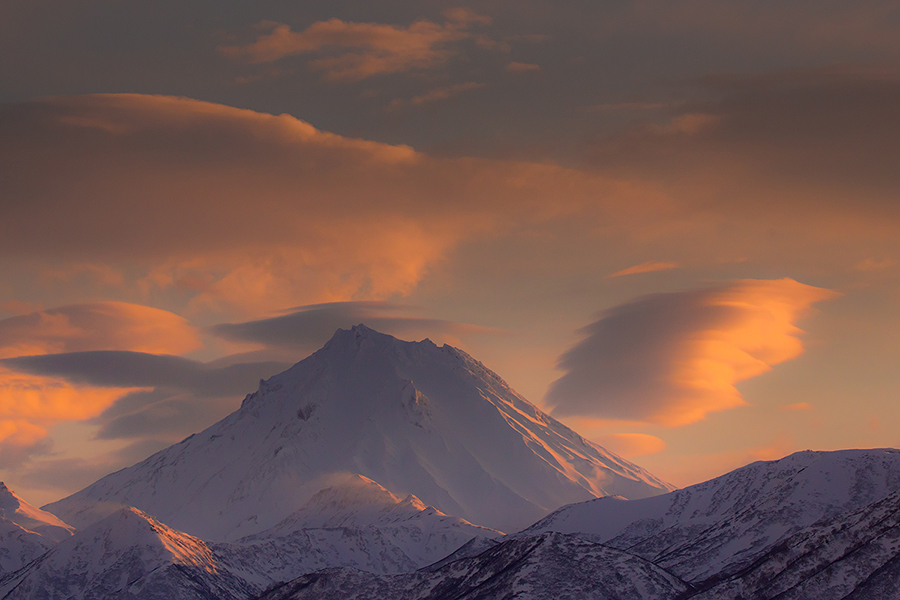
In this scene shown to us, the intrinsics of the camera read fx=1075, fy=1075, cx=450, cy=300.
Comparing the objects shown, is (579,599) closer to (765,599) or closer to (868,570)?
(765,599)

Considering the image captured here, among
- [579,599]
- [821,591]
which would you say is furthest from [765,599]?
[579,599]

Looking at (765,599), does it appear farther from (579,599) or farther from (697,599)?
(579,599)

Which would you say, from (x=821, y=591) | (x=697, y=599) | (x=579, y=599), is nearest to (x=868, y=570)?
(x=821, y=591)

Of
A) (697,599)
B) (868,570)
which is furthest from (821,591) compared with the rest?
(697,599)

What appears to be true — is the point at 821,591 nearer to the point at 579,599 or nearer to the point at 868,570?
the point at 868,570

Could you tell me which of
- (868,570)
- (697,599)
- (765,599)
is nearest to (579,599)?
(697,599)
